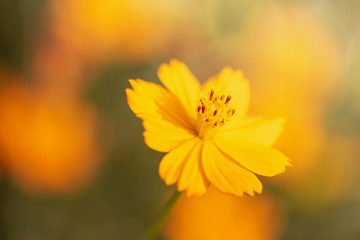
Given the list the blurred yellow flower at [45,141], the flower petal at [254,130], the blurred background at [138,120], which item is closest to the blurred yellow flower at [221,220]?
the blurred background at [138,120]

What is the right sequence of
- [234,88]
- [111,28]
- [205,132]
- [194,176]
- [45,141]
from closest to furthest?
[194,176]
[205,132]
[234,88]
[45,141]
[111,28]

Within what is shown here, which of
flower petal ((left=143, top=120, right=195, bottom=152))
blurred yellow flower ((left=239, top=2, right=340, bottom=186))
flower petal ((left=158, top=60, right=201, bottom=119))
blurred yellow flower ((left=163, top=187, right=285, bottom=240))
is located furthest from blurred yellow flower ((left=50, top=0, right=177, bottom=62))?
flower petal ((left=143, top=120, right=195, bottom=152))

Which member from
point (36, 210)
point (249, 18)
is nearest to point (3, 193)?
point (36, 210)

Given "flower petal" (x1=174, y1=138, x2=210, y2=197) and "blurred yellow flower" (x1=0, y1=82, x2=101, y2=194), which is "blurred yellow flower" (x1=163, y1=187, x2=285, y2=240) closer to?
"blurred yellow flower" (x1=0, y1=82, x2=101, y2=194)

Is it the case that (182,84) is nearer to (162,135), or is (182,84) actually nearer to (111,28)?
(162,135)

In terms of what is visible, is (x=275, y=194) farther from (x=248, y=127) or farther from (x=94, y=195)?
(x=248, y=127)

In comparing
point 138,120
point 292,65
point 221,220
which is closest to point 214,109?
point 221,220
